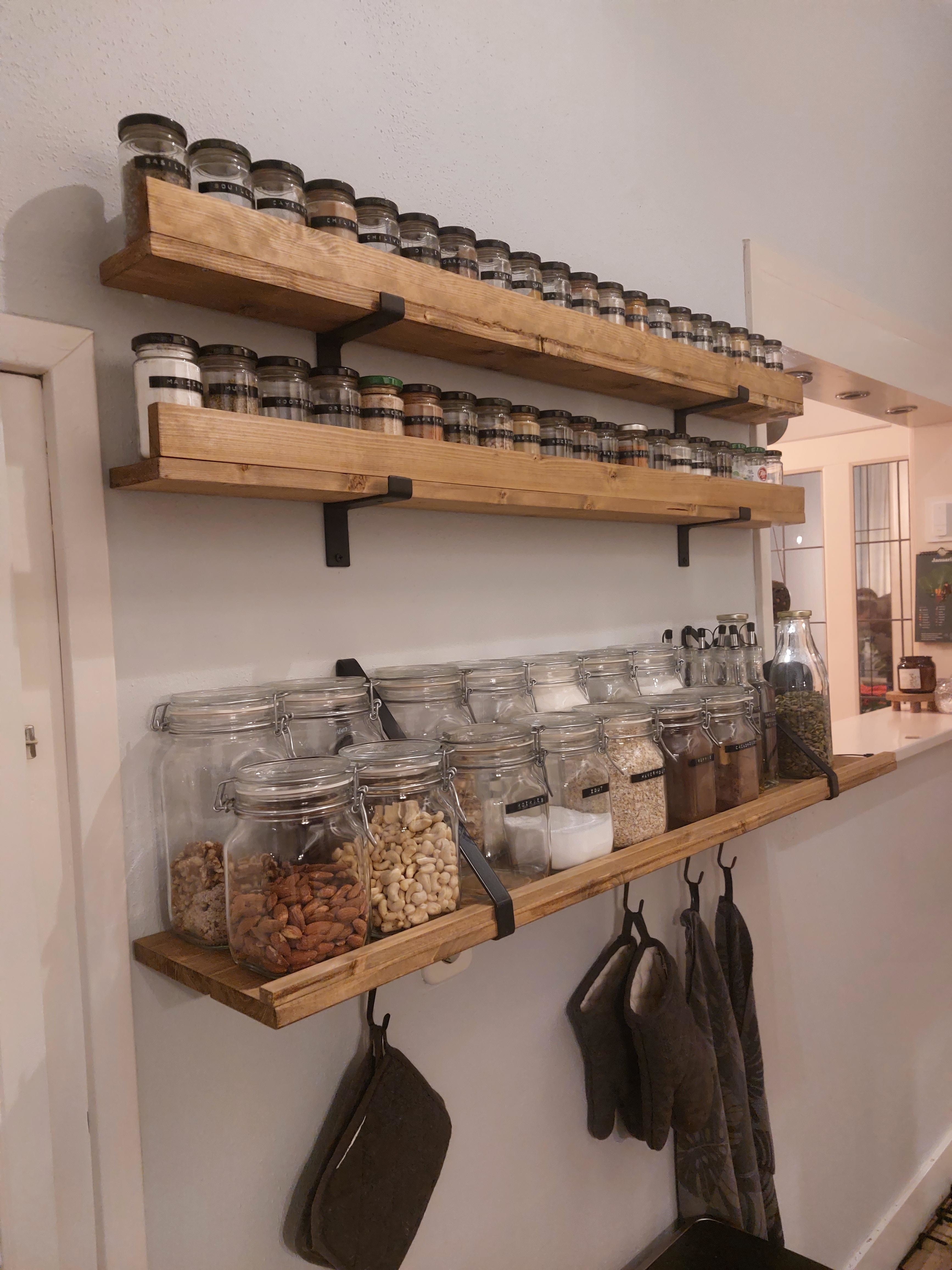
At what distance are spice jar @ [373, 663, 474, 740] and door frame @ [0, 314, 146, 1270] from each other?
Result: 0.31 meters

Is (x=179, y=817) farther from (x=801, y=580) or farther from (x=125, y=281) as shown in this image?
(x=801, y=580)

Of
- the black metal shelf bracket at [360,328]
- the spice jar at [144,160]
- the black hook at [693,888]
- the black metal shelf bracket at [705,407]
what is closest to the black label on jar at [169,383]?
the spice jar at [144,160]

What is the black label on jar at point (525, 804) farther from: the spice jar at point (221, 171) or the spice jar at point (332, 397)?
the spice jar at point (221, 171)

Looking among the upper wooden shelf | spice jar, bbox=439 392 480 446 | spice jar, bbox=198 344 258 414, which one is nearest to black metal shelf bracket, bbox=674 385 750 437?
the upper wooden shelf

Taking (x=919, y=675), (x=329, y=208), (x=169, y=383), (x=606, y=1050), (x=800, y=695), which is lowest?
(x=606, y=1050)

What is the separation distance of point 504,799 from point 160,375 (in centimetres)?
54

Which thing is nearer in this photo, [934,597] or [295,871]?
[295,871]

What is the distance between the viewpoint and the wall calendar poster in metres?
2.82

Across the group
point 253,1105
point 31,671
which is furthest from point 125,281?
point 253,1105

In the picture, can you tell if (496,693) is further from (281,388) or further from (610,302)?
(610,302)

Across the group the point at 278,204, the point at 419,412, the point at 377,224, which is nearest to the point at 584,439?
the point at 419,412

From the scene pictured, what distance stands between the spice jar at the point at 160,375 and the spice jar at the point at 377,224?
271 millimetres

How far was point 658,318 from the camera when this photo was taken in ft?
4.59

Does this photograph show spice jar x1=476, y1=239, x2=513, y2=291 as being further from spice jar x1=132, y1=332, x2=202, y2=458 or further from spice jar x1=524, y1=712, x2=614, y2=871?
spice jar x1=524, y1=712, x2=614, y2=871
